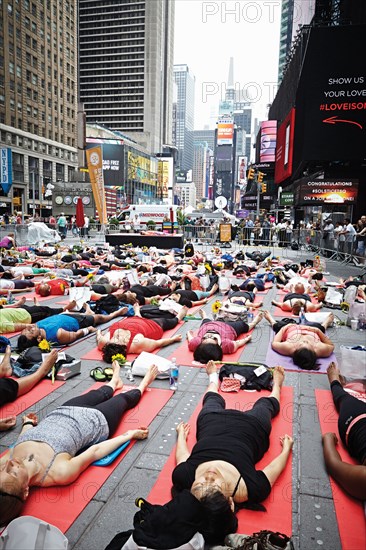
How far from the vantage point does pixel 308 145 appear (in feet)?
53.1

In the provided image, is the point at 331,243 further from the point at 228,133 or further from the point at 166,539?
the point at 228,133

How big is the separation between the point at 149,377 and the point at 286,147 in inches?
970

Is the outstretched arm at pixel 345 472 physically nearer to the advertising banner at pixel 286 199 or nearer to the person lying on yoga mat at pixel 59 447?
the person lying on yoga mat at pixel 59 447

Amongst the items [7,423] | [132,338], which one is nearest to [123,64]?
[132,338]

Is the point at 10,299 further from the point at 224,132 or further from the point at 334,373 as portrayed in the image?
the point at 224,132

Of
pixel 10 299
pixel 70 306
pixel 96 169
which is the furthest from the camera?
pixel 96 169

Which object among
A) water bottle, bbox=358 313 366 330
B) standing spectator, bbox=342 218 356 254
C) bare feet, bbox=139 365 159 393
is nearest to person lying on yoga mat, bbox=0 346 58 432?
bare feet, bbox=139 365 159 393

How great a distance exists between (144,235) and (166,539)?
21.3 meters

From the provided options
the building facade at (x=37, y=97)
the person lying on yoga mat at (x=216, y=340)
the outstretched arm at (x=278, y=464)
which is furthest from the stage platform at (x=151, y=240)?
the building facade at (x=37, y=97)

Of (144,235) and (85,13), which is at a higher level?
(85,13)

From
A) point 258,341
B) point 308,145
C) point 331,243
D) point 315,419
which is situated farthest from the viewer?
point 331,243

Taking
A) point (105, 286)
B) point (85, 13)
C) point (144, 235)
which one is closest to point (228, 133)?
point (85, 13)

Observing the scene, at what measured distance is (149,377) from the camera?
16.5ft

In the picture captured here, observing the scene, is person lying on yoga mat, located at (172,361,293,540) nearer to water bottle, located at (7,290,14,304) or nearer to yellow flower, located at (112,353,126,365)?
yellow flower, located at (112,353,126,365)
